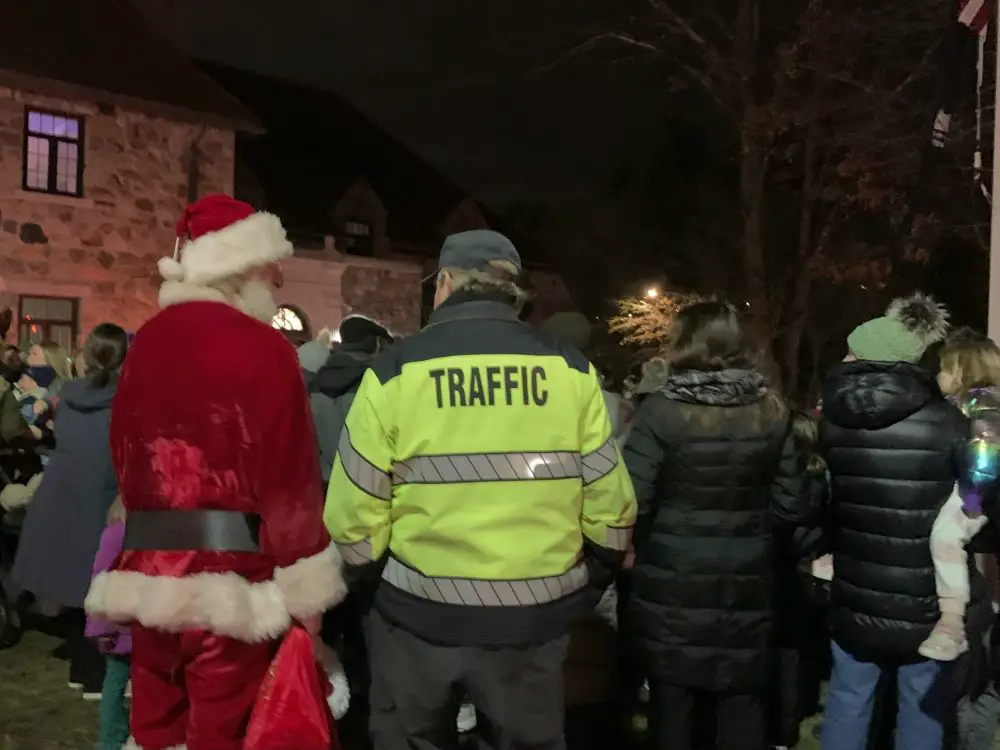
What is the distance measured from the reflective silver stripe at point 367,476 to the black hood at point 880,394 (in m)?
1.86

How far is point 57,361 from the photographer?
7906 mm

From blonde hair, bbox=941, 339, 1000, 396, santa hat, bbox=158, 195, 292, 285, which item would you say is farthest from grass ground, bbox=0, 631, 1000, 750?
santa hat, bbox=158, 195, 292, 285

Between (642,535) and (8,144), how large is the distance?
1359 centimetres

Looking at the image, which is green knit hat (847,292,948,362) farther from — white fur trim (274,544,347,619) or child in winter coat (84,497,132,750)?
child in winter coat (84,497,132,750)

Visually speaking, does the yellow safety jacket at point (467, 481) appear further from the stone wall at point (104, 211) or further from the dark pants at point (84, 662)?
the stone wall at point (104, 211)

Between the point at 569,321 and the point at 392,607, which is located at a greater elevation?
the point at 569,321

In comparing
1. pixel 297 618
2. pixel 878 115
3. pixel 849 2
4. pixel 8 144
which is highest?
pixel 849 2

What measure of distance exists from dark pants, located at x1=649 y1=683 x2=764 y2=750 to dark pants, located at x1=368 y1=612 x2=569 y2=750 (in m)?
0.91

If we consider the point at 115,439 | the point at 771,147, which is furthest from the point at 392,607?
the point at 771,147

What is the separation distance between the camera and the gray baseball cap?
3102 millimetres

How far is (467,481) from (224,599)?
0.75 meters

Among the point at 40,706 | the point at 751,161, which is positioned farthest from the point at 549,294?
the point at 40,706

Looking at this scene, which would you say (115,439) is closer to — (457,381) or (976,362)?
(457,381)

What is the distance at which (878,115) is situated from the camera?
54.2 ft
